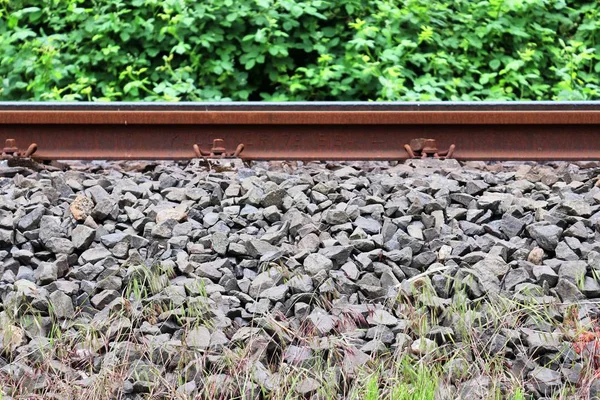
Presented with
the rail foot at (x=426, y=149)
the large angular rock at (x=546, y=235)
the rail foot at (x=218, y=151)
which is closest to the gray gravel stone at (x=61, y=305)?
the rail foot at (x=218, y=151)

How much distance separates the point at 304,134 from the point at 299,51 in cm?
369

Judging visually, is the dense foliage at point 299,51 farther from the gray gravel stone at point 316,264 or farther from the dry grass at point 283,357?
the dry grass at point 283,357

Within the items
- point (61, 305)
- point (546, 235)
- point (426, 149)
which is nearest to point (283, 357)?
point (61, 305)

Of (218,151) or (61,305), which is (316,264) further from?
(218,151)

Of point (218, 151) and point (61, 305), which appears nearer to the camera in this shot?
point (61, 305)

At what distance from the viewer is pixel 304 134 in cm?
540

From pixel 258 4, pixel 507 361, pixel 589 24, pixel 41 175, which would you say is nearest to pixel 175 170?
pixel 41 175

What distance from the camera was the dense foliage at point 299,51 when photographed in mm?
8297

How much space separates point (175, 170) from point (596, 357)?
9.20 ft

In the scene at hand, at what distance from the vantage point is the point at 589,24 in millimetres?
9016

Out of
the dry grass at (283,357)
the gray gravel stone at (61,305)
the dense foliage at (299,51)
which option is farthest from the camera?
the dense foliage at (299,51)

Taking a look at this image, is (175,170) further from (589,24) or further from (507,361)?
(589,24)

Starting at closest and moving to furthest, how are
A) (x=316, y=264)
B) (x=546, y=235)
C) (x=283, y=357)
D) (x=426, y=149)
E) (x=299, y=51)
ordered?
(x=283, y=357) < (x=316, y=264) < (x=546, y=235) < (x=426, y=149) < (x=299, y=51)

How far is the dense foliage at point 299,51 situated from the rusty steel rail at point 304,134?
2.65m
